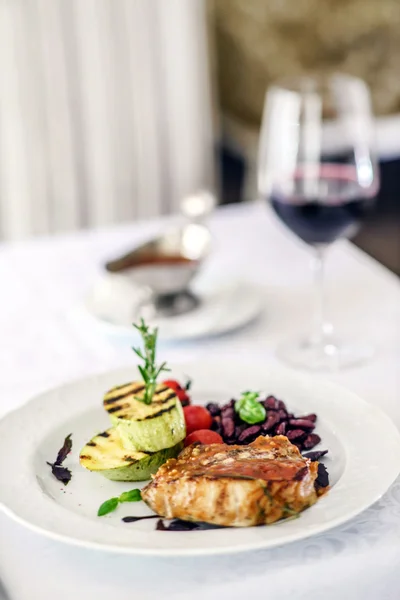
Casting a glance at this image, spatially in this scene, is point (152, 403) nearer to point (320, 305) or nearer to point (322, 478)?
point (322, 478)

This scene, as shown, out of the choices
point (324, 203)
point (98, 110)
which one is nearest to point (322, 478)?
point (324, 203)

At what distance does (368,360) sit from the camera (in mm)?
1011

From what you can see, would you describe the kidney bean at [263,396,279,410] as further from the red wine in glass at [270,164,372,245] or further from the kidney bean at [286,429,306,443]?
the red wine in glass at [270,164,372,245]

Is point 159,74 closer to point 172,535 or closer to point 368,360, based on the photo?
point 368,360

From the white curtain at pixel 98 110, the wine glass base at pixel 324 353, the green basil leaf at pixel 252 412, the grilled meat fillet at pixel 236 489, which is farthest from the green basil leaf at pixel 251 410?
the white curtain at pixel 98 110

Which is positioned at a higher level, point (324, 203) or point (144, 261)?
point (324, 203)

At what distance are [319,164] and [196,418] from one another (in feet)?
1.47

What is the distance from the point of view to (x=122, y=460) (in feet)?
2.32

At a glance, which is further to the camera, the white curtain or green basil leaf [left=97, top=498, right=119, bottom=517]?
the white curtain

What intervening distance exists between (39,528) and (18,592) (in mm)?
51

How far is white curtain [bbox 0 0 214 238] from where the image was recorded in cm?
277

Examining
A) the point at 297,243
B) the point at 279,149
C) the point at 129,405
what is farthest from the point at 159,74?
the point at 129,405

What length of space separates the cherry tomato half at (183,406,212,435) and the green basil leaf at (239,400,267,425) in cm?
3

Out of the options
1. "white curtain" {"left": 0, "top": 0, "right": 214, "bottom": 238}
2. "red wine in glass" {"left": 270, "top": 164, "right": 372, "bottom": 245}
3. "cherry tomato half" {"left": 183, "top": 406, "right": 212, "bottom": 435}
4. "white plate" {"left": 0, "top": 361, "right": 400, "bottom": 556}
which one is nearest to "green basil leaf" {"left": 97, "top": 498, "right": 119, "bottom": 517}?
"white plate" {"left": 0, "top": 361, "right": 400, "bottom": 556}
